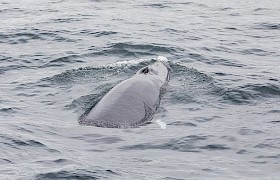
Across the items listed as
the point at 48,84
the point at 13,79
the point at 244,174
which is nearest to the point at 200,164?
the point at 244,174

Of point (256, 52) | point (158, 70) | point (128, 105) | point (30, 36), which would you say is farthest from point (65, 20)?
point (128, 105)

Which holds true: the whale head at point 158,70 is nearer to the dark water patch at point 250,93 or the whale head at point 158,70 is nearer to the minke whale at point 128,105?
the minke whale at point 128,105

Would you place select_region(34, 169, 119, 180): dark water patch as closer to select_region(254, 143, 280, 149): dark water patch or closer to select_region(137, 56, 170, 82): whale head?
select_region(254, 143, 280, 149): dark water patch

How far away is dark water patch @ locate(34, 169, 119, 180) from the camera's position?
12797 millimetres

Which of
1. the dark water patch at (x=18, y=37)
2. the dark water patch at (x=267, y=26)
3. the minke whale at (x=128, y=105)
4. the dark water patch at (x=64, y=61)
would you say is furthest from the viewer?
the dark water patch at (x=267, y=26)

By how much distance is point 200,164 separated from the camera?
1415 cm

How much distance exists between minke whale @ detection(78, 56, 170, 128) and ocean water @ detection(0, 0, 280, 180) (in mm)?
339

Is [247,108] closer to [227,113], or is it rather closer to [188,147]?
[227,113]

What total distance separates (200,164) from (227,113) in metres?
4.48

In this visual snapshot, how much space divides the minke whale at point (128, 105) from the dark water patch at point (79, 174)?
2.79 metres

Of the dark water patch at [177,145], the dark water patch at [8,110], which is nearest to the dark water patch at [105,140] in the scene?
the dark water patch at [177,145]

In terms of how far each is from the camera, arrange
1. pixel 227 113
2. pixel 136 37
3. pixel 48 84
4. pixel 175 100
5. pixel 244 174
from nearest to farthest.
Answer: pixel 244 174 → pixel 227 113 → pixel 175 100 → pixel 48 84 → pixel 136 37

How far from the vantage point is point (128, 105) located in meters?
17.1

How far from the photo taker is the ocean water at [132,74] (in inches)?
555
